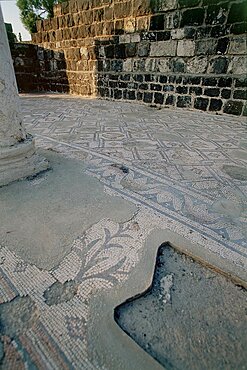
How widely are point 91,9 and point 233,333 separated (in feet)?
19.2

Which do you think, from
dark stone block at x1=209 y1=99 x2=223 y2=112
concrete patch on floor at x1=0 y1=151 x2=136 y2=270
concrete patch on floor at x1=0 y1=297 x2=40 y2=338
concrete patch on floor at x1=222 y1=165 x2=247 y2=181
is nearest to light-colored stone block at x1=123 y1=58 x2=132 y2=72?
dark stone block at x1=209 y1=99 x2=223 y2=112

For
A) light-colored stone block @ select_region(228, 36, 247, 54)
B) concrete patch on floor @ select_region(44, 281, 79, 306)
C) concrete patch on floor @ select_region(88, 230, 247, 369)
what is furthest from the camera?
light-colored stone block @ select_region(228, 36, 247, 54)

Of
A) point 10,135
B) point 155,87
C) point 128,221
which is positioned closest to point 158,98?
point 155,87

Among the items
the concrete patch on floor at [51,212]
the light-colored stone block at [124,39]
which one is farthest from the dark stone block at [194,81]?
the concrete patch on floor at [51,212]

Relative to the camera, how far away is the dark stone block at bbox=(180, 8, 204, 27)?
3270 mm

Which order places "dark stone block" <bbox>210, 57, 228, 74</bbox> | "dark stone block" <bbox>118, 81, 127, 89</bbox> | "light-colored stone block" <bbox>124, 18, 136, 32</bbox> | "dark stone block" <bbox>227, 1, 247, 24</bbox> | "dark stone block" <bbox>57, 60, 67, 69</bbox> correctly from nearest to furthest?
"dark stone block" <bbox>227, 1, 247, 24</bbox>, "dark stone block" <bbox>210, 57, 228, 74</bbox>, "light-colored stone block" <bbox>124, 18, 136, 32</bbox>, "dark stone block" <bbox>118, 81, 127, 89</bbox>, "dark stone block" <bbox>57, 60, 67, 69</bbox>

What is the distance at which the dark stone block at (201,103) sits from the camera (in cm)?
361

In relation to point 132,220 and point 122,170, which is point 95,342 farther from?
point 122,170

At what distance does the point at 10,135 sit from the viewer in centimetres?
145

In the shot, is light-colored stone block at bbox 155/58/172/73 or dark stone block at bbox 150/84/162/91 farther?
dark stone block at bbox 150/84/162/91

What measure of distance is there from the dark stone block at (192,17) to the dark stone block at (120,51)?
1272 mm

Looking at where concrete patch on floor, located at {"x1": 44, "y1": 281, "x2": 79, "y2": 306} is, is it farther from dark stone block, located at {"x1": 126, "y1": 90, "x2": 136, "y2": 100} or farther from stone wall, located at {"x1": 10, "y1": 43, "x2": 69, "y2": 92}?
stone wall, located at {"x1": 10, "y1": 43, "x2": 69, "y2": 92}

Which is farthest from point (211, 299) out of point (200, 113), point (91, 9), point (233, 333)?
point (91, 9)

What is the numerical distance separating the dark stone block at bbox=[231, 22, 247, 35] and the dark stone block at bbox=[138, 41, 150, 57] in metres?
1.47
